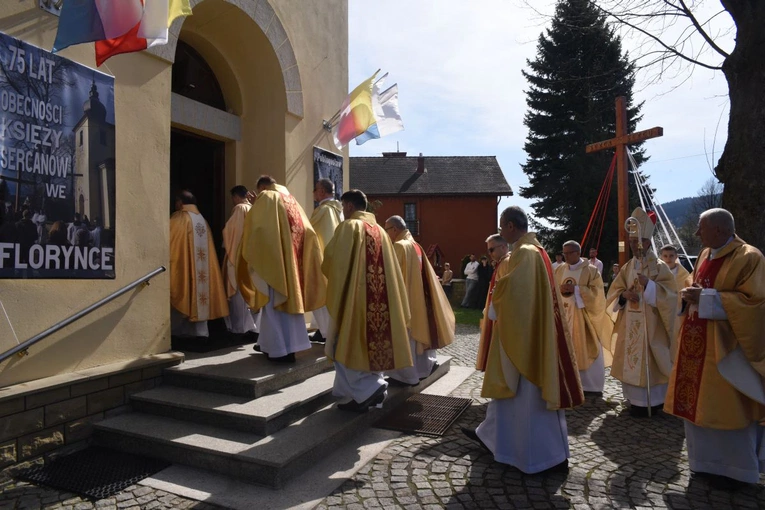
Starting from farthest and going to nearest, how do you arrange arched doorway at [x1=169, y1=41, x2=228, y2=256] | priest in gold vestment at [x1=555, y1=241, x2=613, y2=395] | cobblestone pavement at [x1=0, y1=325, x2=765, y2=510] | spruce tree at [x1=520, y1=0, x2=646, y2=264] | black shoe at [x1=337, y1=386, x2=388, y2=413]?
spruce tree at [x1=520, y1=0, x2=646, y2=264]
arched doorway at [x1=169, y1=41, x2=228, y2=256]
priest in gold vestment at [x1=555, y1=241, x2=613, y2=395]
black shoe at [x1=337, y1=386, x2=388, y2=413]
cobblestone pavement at [x1=0, y1=325, x2=765, y2=510]

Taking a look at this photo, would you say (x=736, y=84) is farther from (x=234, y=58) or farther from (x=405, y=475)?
(x=234, y=58)

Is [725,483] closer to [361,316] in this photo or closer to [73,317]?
[361,316]

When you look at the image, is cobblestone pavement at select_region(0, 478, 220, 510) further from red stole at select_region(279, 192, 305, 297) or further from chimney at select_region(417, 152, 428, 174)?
chimney at select_region(417, 152, 428, 174)

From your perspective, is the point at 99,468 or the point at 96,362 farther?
the point at 96,362

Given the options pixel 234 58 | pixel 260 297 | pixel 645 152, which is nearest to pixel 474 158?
pixel 645 152

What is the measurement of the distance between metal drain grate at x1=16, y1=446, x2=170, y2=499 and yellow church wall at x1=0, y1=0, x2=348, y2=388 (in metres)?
0.71

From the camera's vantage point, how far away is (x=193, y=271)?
6.06m

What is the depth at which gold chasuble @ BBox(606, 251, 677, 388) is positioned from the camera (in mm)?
5816

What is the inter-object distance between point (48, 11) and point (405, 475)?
183 inches

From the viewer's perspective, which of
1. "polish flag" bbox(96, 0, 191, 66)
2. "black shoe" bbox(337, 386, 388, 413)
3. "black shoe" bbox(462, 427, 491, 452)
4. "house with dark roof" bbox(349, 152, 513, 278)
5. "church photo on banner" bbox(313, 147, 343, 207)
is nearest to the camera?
"polish flag" bbox(96, 0, 191, 66)

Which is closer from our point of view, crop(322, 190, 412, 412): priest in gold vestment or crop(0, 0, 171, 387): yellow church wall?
crop(0, 0, 171, 387): yellow church wall

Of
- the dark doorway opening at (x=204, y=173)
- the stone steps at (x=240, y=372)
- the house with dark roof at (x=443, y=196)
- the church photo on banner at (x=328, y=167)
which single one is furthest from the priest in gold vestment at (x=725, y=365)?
the house with dark roof at (x=443, y=196)

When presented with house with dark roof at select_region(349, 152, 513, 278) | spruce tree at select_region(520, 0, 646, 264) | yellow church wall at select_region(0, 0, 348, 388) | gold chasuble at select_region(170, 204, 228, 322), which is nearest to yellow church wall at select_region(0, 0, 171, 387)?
yellow church wall at select_region(0, 0, 348, 388)

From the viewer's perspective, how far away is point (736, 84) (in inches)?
234
